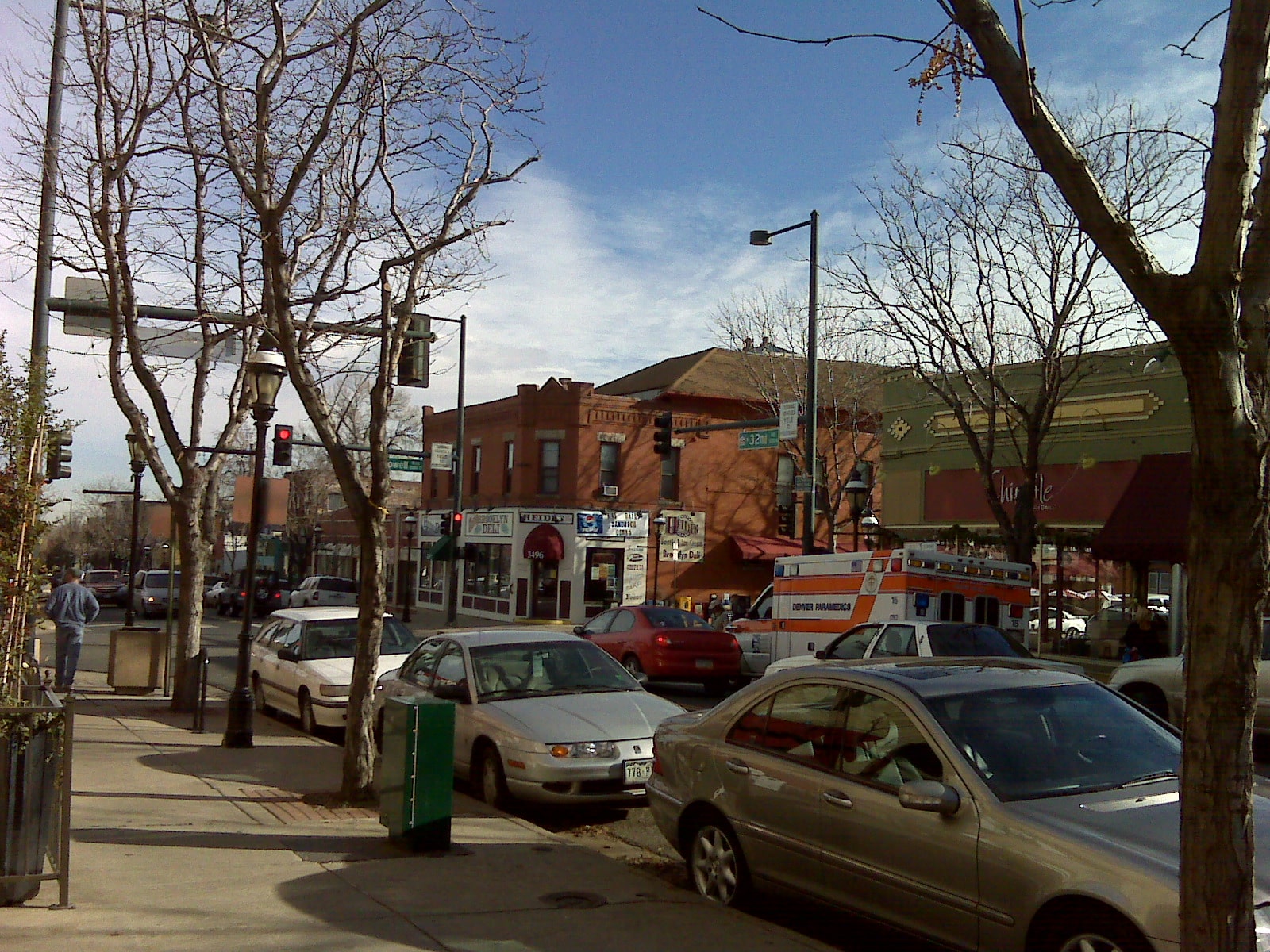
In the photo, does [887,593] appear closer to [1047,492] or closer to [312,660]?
[312,660]

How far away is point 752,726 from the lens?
7.02 m

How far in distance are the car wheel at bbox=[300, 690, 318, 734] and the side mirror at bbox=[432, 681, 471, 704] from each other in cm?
428

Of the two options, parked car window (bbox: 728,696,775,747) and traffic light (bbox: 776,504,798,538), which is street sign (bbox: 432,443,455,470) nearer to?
traffic light (bbox: 776,504,798,538)

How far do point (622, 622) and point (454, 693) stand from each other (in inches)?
412

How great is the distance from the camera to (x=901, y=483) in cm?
3125

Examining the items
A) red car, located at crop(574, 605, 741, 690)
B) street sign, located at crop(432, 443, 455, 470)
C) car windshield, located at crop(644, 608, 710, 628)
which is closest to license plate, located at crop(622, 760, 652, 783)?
red car, located at crop(574, 605, 741, 690)

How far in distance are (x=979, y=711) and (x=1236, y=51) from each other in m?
3.46

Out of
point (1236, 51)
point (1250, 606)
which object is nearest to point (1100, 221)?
point (1236, 51)

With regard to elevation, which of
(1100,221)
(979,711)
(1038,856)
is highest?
(1100,221)

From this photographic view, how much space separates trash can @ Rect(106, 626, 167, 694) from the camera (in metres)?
17.8

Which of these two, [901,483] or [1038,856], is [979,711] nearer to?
[1038,856]

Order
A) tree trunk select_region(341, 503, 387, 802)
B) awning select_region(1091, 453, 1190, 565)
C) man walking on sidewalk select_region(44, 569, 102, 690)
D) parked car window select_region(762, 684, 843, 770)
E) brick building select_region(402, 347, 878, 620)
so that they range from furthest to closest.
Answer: brick building select_region(402, 347, 878, 620)
awning select_region(1091, 453, 1190, 565)
man walking on sidewalk select_region(44, 569, 102, 690)
tree trunk select_region(341, 503, 387, 802)
parked car window select_region(762, 684, 843, 770)

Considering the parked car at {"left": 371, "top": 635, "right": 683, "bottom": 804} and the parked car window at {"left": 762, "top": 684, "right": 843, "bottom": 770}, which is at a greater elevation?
the parked car window at {"left": 762, "top": 684, "right": 843, "bottom": 770}

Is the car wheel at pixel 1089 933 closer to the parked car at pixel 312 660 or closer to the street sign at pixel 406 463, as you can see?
the parked car at pixel 312 660
